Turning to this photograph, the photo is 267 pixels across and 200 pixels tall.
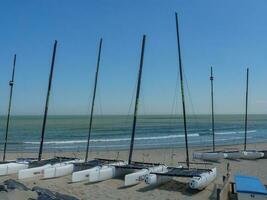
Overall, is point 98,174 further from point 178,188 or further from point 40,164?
point 40,164

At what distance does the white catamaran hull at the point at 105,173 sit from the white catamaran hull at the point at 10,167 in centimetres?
456

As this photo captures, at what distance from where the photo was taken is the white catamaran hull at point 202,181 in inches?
619

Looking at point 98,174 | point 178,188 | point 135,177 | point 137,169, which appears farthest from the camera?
point 137,169

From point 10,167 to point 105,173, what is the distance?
5.50 m

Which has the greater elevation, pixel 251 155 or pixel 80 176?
pixel 251 155

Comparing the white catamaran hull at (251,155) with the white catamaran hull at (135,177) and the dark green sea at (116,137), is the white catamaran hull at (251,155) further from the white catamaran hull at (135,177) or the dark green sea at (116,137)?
the dark green sea at (116,137)

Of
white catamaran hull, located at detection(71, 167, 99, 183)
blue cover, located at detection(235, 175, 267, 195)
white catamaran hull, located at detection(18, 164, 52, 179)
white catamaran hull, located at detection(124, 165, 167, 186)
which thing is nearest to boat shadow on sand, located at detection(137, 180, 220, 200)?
white catamaran hull, located at detection(124, 165, 167, 186)

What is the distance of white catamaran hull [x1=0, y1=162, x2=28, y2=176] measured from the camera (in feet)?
65.6

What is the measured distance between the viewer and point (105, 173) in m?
18.6

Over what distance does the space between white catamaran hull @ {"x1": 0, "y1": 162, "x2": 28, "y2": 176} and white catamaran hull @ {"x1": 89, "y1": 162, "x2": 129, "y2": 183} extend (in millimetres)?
4562

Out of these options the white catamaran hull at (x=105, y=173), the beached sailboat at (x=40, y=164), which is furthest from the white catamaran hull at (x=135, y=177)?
the beached sailboat at (x=40, y=164)

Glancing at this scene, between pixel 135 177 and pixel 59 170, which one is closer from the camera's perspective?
pixel 135 177

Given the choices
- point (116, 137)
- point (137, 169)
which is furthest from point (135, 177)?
point (116, 137)

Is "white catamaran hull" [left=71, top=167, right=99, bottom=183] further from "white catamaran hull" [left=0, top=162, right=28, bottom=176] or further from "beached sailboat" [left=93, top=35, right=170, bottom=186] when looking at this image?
"white catamaran hull" [left=0, top=162, right=28, bottom=176]
